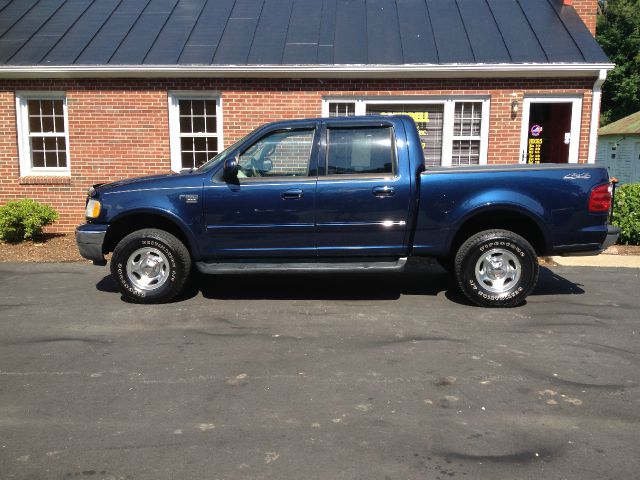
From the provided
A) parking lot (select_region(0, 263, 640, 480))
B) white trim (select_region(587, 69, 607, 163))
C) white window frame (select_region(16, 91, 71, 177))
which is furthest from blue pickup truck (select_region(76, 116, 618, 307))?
white window frame (select_region(16, 91, 71, 177))

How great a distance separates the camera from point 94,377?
14.2ft

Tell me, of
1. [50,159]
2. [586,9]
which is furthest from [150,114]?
[586,9]

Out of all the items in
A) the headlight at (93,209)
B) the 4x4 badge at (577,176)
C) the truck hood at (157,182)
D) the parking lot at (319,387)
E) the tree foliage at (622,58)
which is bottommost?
the parking lot at (319,387)

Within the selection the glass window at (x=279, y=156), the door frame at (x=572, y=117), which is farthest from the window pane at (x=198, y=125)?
the door frame at (x=572, y=117)

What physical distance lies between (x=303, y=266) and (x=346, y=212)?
756mm

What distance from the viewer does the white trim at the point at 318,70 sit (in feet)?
33.9

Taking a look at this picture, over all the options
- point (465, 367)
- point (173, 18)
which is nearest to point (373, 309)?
point (465, 367)

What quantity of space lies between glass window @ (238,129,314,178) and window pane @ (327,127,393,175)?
0.90 feet

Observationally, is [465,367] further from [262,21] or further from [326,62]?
[262,21]

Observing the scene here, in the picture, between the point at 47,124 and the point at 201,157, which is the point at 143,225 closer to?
the point at 201,157

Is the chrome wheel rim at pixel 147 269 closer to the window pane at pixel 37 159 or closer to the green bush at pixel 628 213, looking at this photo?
the window pane at pixel 37 159

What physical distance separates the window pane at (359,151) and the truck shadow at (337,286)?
155 centimetres

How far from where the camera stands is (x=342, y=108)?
11109 mm

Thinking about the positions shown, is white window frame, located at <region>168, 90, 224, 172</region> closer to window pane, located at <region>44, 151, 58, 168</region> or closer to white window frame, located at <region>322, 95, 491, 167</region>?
white window frame, located at <region>322, 95, 491, 167</region>
